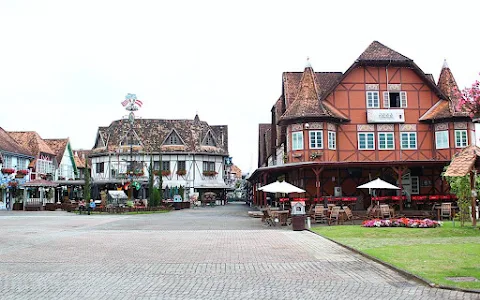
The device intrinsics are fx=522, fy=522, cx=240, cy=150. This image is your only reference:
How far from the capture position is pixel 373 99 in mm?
35719

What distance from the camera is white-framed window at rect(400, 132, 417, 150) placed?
117 ft

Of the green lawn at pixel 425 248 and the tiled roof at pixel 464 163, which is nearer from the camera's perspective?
the green lawn at pixel 425 248

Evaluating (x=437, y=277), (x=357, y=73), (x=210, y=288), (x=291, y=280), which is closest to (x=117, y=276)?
(x=210, y=288)

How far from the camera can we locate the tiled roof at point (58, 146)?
Result: 6503 cm

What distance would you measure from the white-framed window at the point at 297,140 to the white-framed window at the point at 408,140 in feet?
23.7

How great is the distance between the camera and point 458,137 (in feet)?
112

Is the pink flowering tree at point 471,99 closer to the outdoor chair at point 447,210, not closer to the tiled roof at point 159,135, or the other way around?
the outdoor chair at point 447,210

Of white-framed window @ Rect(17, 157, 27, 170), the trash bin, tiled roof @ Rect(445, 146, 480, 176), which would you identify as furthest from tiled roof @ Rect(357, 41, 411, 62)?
white-framed window @ Rect(17, 157, 27, 170)

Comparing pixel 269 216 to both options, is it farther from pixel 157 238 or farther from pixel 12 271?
pixel 12 271

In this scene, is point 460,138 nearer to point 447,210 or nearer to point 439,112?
point 439,112

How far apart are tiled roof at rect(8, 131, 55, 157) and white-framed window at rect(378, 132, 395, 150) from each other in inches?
1496

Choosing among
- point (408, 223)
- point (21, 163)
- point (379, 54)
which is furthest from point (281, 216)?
point (21, 163)

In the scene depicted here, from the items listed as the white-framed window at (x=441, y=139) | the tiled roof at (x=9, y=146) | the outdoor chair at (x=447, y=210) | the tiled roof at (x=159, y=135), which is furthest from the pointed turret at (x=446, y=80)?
the tiled roof at (x=9, y=146)

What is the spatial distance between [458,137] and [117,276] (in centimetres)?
2925
